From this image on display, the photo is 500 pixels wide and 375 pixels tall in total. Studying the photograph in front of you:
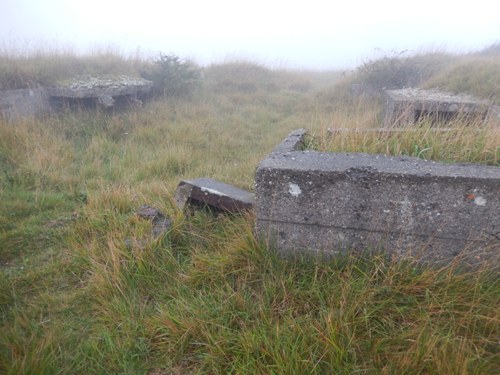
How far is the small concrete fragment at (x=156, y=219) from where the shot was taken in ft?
9.88

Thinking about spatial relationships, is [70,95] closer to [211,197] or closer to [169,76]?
[169,76]

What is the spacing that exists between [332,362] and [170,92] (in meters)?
9.43

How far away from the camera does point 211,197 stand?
3275 millimetres

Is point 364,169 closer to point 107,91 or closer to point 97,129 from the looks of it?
point 97,129

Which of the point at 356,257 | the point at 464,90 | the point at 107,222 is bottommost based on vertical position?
the point at 107,222

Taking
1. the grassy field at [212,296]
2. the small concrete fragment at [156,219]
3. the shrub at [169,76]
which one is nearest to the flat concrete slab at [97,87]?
the shrub at [169,76]

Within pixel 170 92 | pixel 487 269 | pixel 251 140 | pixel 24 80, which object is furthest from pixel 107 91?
pixel 487 269

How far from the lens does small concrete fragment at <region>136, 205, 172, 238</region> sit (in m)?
3.01

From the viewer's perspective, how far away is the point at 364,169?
232 cm

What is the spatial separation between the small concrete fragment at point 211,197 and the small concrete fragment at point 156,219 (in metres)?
0.22

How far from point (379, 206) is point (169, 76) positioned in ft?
29.8

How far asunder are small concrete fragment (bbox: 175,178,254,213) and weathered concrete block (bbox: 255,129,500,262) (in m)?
0.67

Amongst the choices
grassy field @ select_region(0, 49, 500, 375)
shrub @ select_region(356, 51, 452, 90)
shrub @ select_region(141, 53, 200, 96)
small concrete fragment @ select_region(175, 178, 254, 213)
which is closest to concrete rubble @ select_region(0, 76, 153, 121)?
shrub @ select_region(141, 53, 200, 96)

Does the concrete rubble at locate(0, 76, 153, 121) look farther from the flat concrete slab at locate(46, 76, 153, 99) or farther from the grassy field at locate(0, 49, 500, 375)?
the grassy field at locate(0, 49, 500, 375)
